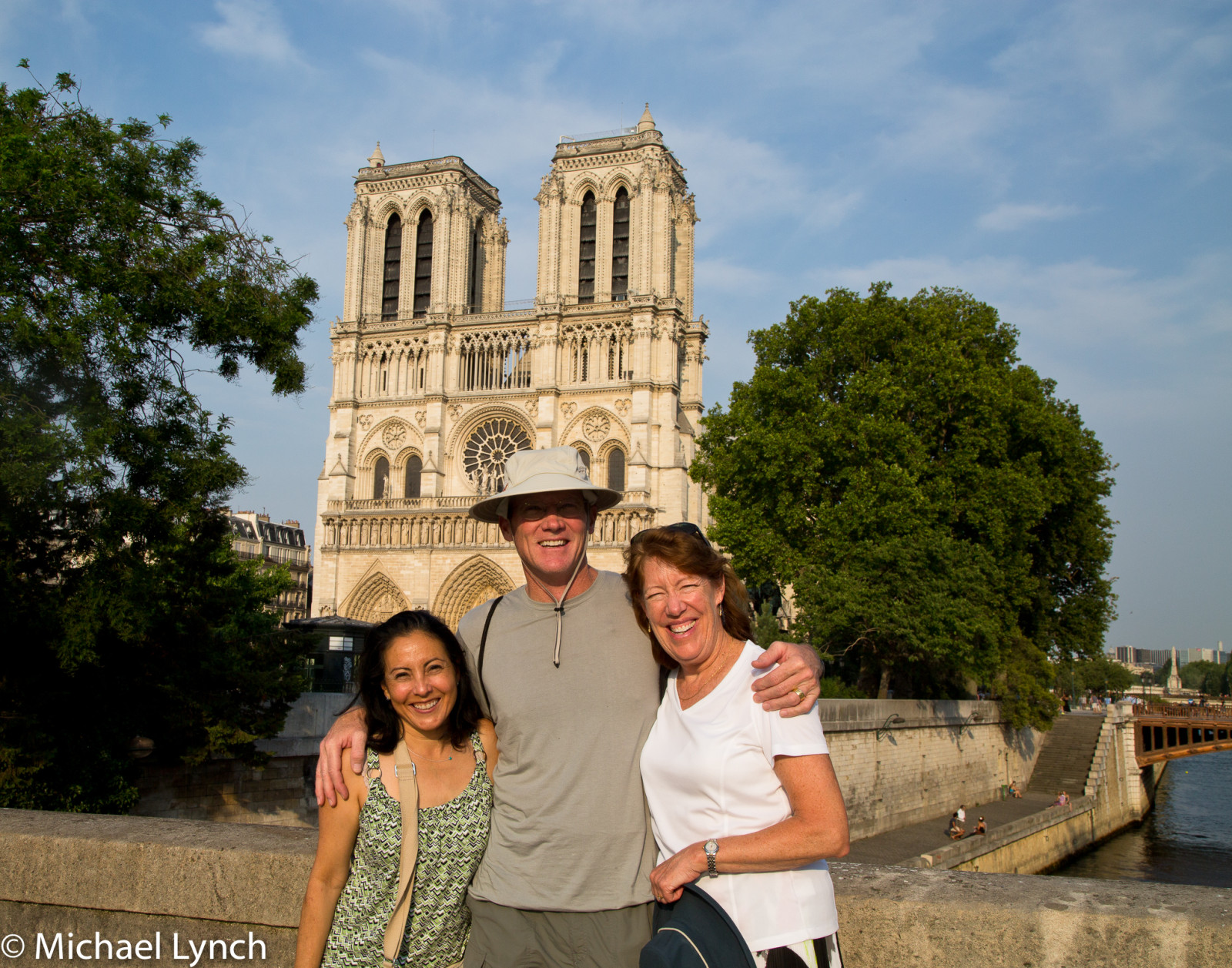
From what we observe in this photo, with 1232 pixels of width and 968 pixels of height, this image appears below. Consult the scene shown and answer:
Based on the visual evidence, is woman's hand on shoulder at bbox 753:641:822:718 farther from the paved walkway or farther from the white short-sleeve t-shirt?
the paved walkway

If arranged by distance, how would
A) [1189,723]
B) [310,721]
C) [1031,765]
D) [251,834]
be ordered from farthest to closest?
1. [1189,723]
2. [1031,765]
3. [310,721]
4. [251,834]

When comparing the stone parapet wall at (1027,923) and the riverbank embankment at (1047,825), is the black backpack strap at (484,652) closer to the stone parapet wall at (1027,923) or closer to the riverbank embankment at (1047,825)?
the stone parapet wall at (1027,923)

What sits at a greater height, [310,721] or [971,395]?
[971,395]

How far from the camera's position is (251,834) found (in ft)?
10.1

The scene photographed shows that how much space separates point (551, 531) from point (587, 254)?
34.5m

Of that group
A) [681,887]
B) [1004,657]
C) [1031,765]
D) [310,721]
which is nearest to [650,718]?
[681,887]

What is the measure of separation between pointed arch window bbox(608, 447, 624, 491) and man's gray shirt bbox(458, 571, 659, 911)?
31.1 m

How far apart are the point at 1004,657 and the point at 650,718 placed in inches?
840

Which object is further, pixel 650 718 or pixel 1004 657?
pixel 1004 657

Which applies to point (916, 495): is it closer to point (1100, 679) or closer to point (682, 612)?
point (682, 612)

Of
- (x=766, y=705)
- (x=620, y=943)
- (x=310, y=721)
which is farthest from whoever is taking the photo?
(x=310, y=721)

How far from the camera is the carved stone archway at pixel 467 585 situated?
33.7 meters

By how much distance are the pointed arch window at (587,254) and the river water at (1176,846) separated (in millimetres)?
23252

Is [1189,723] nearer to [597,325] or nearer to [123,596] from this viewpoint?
[597,325]
